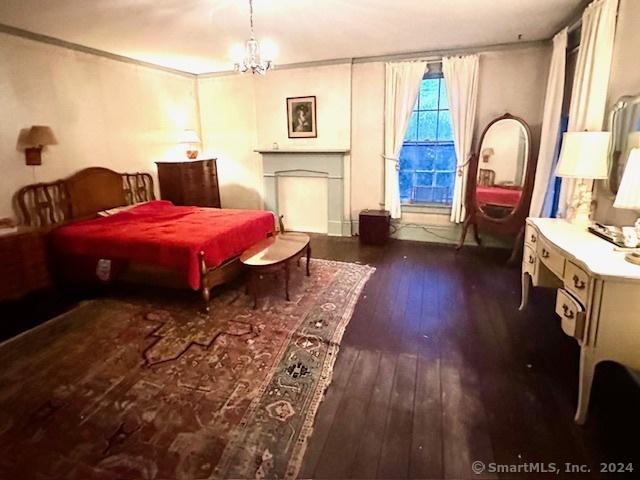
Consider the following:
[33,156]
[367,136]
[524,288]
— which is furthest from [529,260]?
[33,156]

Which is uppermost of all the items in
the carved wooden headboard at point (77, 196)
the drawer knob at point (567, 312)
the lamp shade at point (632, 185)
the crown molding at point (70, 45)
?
the crown molding at point (70, 45)

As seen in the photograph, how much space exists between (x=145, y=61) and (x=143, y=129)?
89 centimetres

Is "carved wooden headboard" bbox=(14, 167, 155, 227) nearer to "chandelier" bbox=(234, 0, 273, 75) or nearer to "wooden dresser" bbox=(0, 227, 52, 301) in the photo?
"wooden dresser" bbox=(0, 227, 52, 301)

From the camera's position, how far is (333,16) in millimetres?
3275

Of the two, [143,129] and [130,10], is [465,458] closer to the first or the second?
[130,10]

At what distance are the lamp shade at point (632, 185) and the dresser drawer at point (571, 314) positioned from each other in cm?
56

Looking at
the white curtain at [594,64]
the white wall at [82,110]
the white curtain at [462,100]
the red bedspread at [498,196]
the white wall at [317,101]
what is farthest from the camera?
the white wall at [317,101]

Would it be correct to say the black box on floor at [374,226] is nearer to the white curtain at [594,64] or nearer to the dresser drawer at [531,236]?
the dresser drawer at [531,236]

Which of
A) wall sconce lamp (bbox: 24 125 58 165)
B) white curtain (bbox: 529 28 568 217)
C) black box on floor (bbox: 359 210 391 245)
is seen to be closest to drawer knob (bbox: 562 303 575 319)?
white curtain (bbox: 529 28 568 217)

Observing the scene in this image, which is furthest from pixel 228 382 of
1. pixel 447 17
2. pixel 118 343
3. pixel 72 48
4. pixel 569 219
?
pixel 72 48

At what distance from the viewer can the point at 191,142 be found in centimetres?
552

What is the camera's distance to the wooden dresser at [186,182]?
5.14 m

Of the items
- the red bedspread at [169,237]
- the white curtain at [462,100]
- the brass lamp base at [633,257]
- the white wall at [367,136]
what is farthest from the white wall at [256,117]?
the brass lamp base at [633,257]

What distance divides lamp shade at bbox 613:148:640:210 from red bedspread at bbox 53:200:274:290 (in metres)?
2.82
